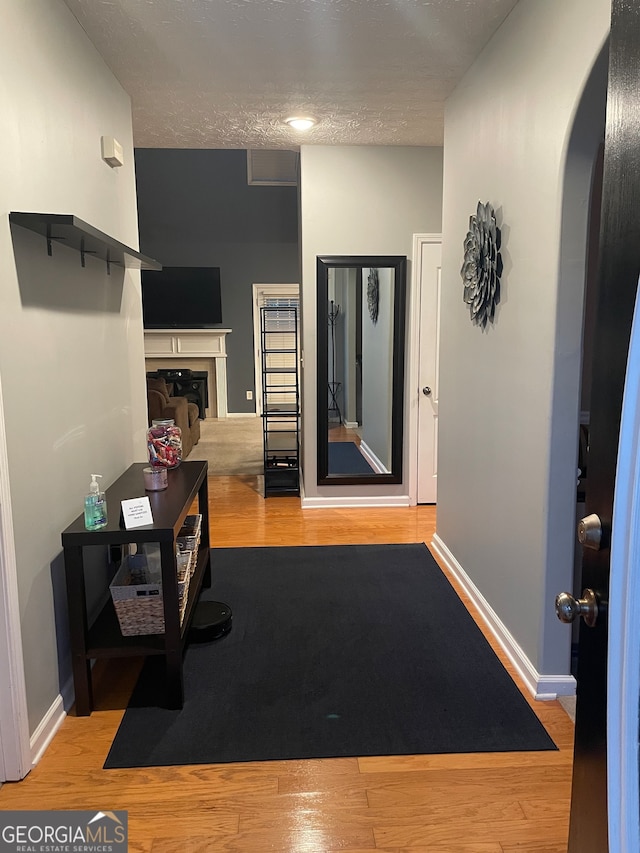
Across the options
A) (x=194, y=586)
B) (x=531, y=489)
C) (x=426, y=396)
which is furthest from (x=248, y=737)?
(x=426, y=396)

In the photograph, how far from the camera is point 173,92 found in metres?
A: 3.25

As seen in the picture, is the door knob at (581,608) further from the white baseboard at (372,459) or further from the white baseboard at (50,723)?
the white baseboard at (372,459)

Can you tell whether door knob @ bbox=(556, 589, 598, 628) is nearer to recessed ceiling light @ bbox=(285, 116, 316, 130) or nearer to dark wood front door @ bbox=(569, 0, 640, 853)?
dark wood front door @ bbox=(569, 0, 640, 853)

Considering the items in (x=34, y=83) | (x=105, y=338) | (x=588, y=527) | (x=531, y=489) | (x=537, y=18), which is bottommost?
(x=531, y=489)

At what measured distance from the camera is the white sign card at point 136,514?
2133mm

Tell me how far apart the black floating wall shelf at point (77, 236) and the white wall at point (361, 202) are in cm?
176

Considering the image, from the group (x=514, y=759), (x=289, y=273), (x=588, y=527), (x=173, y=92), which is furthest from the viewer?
(x=289, y=273)

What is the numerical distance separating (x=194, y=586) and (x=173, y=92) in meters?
2.54

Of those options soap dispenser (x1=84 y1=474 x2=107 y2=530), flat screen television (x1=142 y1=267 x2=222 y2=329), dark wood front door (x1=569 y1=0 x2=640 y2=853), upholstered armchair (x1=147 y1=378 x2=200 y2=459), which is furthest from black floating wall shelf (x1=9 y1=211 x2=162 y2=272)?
flat screen television (x1=142 y1=267 x2=222 y2=329)

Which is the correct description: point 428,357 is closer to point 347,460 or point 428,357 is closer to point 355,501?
point 347,460

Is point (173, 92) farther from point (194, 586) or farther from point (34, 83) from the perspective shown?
point (194, 586)

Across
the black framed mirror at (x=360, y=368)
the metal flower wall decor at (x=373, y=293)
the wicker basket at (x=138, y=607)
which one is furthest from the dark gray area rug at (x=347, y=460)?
the wicker basket at (x=138, y=607)

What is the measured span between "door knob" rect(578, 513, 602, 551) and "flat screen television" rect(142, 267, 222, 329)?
26.5ft

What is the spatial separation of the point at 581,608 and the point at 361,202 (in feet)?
12.5
